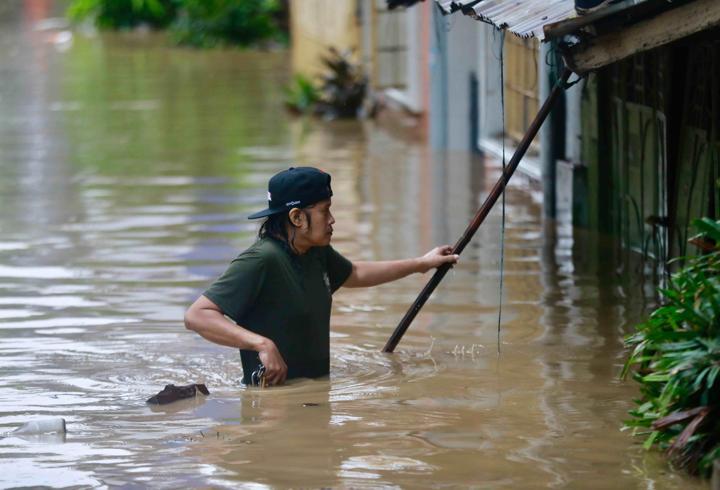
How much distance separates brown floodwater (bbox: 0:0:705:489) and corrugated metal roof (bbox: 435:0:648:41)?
1.68 metres

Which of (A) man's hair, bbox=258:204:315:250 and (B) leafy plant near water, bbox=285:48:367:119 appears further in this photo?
(B) leafy plant near water, bbox=285:48:367:119

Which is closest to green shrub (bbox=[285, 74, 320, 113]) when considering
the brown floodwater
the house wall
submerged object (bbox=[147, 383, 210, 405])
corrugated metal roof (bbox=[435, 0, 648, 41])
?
the brown floodwater

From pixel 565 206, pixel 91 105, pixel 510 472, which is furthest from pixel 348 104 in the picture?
pixel 510 472

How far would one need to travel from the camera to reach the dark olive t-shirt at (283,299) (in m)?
6.48

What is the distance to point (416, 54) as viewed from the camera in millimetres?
19047

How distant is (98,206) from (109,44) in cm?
2093

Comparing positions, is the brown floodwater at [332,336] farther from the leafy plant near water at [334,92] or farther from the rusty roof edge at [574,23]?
the leafy plant near water at [334,92]

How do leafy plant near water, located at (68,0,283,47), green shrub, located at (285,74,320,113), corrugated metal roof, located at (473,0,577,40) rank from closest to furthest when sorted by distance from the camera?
corrugated metal roof, located at (473,0,577,40), green shrub, located at (285,74,320,113), leafy plant near water, located at (68,0,283,47)

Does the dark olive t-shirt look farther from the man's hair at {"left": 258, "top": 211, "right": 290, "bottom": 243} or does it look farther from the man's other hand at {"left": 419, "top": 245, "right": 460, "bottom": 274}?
the man's other hand at {"left": 419, "top": 245, "right": 460, "bottom": 274}

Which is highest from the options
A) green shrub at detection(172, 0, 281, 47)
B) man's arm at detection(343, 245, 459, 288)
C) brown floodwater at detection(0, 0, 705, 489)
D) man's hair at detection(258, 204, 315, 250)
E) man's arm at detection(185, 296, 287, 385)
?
green shrub at detection(172, 0, 281, 47)

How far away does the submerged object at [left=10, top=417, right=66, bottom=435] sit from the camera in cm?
639

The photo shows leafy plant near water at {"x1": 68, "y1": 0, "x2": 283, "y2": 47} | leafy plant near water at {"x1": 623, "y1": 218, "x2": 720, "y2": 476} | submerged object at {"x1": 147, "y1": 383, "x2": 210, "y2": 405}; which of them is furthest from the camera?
leafy plant near water at {"x1": 68, "y1": 0, "x2": 283, "y2": 47}

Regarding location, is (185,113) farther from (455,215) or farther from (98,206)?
(455,215)

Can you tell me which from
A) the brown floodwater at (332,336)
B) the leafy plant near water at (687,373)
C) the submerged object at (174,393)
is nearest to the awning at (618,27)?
the leafy plant near water at (687,373)
